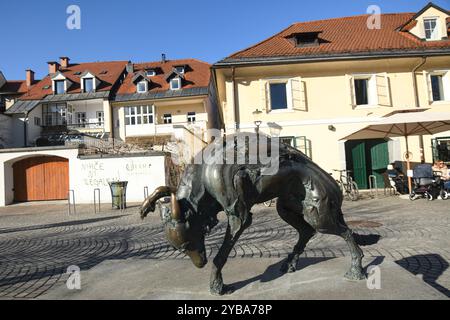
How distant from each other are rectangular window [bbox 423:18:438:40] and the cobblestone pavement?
1016 centimetres

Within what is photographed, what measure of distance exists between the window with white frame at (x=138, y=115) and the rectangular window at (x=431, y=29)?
23245mm

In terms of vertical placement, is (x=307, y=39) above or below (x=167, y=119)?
above

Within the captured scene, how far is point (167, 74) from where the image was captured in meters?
34.0

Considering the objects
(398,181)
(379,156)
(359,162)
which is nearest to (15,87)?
(359,162)

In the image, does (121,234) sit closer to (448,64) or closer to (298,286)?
(298,286)

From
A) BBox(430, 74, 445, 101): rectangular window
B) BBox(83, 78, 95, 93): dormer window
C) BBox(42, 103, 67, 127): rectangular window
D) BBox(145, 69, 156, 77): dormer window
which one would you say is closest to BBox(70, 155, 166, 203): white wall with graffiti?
BBox(430, 74, 445, 101): rectangular window

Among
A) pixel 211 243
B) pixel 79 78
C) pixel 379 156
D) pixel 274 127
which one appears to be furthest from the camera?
pixel 79 78

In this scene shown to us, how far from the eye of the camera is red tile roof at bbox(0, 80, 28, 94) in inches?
1500

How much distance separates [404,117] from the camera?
10.7m

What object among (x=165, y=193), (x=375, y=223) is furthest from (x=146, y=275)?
(x=375, y=223)

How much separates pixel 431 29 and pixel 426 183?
9.52 meters

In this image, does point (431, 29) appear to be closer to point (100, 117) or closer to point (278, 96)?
point (278, 96)

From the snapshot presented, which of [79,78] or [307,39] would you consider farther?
[79,78]

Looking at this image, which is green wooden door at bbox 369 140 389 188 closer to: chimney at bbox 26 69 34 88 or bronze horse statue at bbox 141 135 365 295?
bronze horse statue at bbox 141 135 365 295
